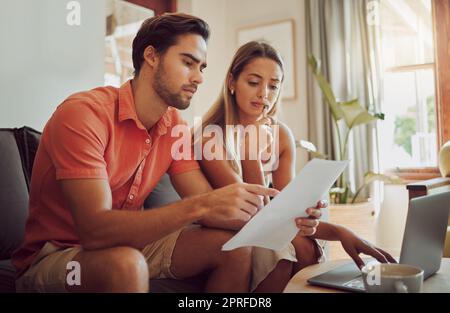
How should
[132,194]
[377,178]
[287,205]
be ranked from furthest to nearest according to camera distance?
1. [377,178]
2. [132,194]
3. [287,205]

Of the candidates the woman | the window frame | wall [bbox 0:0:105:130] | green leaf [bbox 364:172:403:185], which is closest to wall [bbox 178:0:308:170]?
green leaf [bbox 364:172:403:185]

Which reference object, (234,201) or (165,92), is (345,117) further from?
(234,201)

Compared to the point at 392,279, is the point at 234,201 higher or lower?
higher

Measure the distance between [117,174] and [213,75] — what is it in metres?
2.64

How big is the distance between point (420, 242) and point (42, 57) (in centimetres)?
160

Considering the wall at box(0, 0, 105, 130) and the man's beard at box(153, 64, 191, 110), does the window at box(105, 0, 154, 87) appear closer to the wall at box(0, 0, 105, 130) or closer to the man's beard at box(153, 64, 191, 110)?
the wall at box(0, 0, 105, 130)

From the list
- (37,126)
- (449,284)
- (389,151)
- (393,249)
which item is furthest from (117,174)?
(389,151)

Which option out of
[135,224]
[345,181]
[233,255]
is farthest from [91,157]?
[345,181]

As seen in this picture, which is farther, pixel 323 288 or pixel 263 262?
pixel 263 262

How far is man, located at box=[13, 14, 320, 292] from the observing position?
905mm

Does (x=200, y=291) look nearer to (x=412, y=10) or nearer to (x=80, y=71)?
(x=80, y=71)

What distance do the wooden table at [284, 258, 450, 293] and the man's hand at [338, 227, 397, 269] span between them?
51 mm

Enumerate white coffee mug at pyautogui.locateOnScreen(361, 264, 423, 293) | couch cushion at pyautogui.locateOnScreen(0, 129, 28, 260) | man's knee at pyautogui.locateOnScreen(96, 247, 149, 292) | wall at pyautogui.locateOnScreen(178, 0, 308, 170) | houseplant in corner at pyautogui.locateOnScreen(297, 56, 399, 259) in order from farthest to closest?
wall at pyautogui.locateOnScreen(178, 0, 308, 170), houseplant in corner at pyautogui.locateOnScreen(297, 56, 399, 259), couch cushion at pyautogui.locateOnScreen(0, 129, 28, 260), man's knee at pyautogui.locateOnScreen(96, 247, 149, 292), white coffee mug at pyautogui.locateOnScreen(361, 264, 423, 293)

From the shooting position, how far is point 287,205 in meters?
0.84
